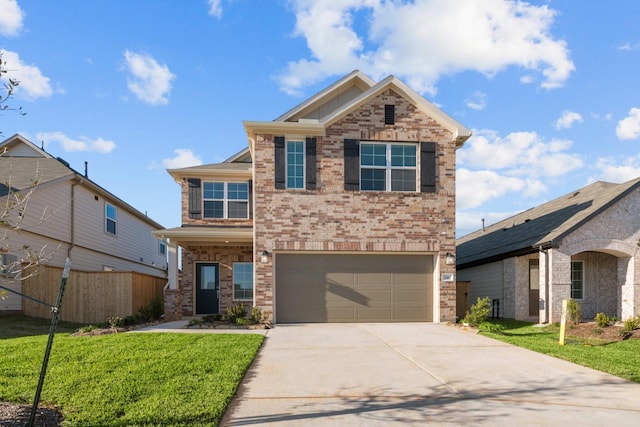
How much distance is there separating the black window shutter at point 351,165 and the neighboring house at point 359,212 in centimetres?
3

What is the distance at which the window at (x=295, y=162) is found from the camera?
14680 mm

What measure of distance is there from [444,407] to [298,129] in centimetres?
1030

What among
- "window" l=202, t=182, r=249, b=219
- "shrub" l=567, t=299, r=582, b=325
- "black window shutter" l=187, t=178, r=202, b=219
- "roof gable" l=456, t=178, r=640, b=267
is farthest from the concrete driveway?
"black window shutter" l=187, t=178, r=202, b=219

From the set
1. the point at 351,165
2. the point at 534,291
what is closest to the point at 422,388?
the point at 351,165

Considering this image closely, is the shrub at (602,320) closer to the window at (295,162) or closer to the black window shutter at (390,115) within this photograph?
the black window shutter at (390,115)

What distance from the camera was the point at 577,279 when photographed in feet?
55.3

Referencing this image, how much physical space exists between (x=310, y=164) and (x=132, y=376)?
29.5ft

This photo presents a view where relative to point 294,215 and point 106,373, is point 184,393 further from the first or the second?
point 294,215

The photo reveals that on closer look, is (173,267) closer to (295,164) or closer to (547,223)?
(295,164)

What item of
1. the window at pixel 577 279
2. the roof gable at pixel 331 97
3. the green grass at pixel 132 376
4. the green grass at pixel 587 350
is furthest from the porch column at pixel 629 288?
the green grass at pixel 132 376

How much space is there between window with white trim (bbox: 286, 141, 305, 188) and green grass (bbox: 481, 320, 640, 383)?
6.92 metres

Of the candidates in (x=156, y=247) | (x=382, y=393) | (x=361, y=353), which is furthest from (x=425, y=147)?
(x=156, y=247)

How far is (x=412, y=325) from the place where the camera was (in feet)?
46.3

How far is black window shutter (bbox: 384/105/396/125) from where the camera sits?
1500 centimetres
